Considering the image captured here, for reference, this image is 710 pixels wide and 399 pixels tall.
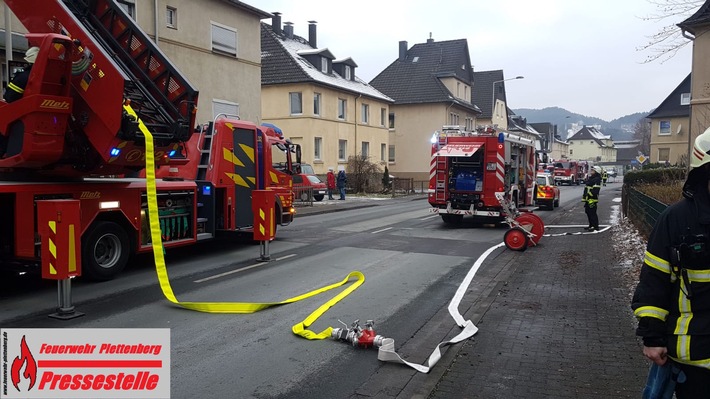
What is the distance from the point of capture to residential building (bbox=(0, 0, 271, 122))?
813 inches

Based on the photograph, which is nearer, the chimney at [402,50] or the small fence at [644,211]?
the small fence at [644,211]

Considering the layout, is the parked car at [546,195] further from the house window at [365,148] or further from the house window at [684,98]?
the house window at [684,98]

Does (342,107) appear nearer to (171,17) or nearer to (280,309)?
(171,17)

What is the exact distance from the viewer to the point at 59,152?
25.2 feet

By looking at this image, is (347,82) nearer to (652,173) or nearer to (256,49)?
(256,49)

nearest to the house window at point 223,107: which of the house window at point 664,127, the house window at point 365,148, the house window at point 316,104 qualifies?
the house window at point 316,104

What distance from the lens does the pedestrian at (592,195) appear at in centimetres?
1486

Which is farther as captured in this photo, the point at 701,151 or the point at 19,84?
the point at 19,84

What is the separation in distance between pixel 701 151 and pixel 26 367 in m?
4.38

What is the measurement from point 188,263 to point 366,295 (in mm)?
4028

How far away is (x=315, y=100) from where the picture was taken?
36344 millimetres

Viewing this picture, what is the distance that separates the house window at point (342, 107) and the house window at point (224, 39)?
49.0ft

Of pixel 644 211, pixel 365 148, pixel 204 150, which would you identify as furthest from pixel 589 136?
pixel 204 150

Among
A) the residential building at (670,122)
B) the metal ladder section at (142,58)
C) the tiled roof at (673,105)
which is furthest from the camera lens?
the tiled roof at (673,105)
